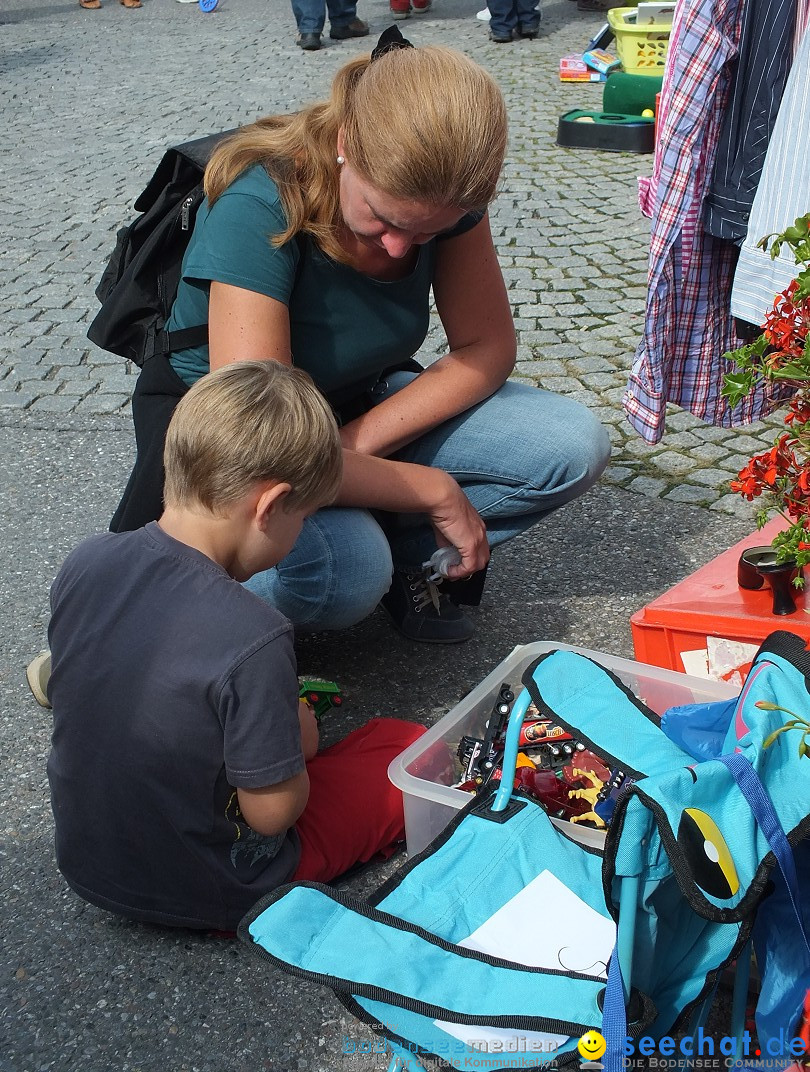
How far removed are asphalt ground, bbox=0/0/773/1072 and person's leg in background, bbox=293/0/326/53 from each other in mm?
698

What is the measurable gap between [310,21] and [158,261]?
7.64 meters

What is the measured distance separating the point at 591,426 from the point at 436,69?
939 millimetres

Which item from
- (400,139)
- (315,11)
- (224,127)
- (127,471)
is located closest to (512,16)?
(315,11)

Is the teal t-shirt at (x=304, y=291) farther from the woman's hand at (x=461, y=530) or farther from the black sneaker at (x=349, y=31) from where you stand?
the black sneaker at (x=349, y=31)

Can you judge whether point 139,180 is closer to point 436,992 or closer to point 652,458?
point 652,458

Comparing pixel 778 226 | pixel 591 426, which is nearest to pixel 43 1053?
pixel 591 426

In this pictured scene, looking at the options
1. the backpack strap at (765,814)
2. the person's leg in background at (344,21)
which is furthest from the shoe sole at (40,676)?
the person's leg in background at (344,21)

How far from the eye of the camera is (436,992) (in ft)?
A: 4.73

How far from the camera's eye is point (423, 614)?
2.71 m

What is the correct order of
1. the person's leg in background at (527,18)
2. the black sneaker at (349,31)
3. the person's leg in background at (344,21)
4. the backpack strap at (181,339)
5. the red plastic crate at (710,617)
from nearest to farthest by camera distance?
the red plastic crate at (710,617) → the backpack strap at (181,339) → the person's leg in background at (527,18) → the person's leg in background at (344,21) → the black sneaker at (349,31)

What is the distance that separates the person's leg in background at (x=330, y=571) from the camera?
7.56 feet

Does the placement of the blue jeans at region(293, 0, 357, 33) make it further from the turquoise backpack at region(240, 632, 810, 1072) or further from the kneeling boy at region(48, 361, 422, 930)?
the turquoise backpack at region(240, 632, 810, 1072)

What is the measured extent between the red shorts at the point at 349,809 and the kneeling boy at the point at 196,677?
0.10 meters

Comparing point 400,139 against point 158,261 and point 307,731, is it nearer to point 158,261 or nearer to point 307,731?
point 158,261
